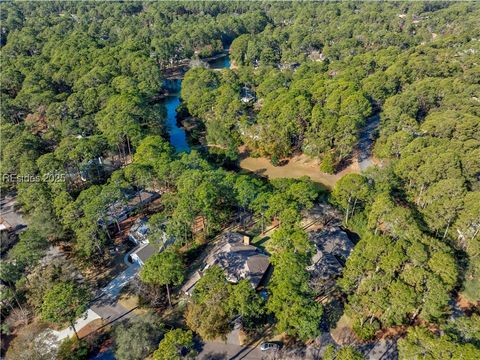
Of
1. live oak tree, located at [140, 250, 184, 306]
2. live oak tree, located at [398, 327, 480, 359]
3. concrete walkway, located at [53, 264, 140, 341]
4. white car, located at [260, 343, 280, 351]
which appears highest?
live oak tree, located at [140, 250, 184, 306]

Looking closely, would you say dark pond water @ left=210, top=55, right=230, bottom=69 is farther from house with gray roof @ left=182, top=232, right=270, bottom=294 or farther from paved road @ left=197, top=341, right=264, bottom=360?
paved road @ left=197, top=341, right=264, bottom=360

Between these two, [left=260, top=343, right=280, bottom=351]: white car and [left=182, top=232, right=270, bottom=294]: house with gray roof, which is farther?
[left=182, top=232, right=270, bottom=294]: house with gray roof

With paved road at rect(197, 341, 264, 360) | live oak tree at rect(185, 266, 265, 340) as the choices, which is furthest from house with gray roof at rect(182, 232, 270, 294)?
paved road at rect(197, 341, 264, 360)

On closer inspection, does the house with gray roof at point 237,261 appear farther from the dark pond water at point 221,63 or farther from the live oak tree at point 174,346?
the dark pond water at point 221,63

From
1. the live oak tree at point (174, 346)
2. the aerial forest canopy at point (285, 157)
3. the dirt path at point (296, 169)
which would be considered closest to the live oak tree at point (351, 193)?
the aerial forest canopy at point (285, 157)

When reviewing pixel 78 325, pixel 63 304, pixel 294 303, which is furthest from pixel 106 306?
pixel 294 303
